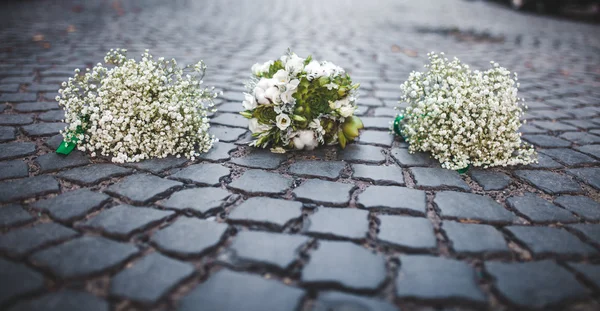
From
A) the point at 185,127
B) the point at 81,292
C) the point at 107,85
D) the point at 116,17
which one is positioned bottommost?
→ the point at 81,292

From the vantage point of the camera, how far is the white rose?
2607 millimetres

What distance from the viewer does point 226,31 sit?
8070mm

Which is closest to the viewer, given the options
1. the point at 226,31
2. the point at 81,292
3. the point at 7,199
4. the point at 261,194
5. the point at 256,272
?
the point at 81,292

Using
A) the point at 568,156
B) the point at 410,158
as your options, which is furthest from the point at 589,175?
the point at 410,158

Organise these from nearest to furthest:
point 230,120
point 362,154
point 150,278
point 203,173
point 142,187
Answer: point 150,278 → point 142,187 → point 203,173 → point 362,154 → point 230,120

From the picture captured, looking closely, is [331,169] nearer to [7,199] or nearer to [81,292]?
[81,292]

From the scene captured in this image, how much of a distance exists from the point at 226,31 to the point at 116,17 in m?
2.83

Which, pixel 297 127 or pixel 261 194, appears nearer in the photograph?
pixel 261 194

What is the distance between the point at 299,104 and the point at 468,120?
45.8 inches

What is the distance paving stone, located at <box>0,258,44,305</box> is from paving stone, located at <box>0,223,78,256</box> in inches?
3.2

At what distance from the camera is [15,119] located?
3.13 m

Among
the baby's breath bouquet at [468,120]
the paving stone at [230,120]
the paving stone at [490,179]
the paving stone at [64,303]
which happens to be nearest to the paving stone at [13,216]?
the paving stone at [64,303]

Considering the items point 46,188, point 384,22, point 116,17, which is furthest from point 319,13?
point 46,188

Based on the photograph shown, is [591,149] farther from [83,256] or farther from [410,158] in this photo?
[83,256]
